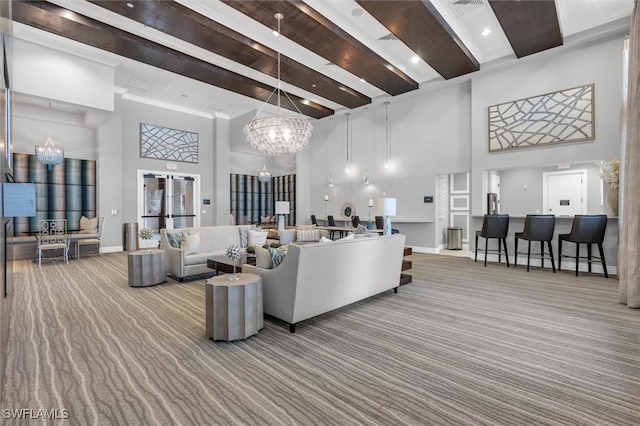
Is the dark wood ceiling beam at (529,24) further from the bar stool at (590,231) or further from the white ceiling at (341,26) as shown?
the bar stool at (590,231)

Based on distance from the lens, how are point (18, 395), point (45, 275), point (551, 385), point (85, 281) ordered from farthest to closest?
point (45, 275) → point (85, 281) → point (551, 385) → point (18, 395)

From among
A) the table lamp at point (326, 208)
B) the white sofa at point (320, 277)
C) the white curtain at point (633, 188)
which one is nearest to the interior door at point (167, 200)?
the table lamp at point (326, 208)

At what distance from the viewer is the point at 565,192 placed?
26.5ft

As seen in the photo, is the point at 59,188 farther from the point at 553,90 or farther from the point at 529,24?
the point at 553,90

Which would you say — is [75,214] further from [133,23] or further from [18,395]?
[18,395]

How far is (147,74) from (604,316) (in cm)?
963

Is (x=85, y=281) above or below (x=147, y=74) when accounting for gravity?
below

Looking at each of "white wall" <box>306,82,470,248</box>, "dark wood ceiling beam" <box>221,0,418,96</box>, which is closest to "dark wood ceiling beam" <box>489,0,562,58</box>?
"white wall" <box>306,82,470,248</box>

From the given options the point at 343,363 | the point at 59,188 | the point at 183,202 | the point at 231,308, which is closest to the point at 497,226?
the point at 343,363

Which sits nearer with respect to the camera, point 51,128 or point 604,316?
point 604,316

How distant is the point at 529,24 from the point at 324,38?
354cm

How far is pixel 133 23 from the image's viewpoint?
5.39m

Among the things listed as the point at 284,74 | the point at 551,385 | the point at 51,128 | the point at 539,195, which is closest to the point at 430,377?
the point at 551,385

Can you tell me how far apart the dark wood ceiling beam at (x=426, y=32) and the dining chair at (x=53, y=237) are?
771cm
